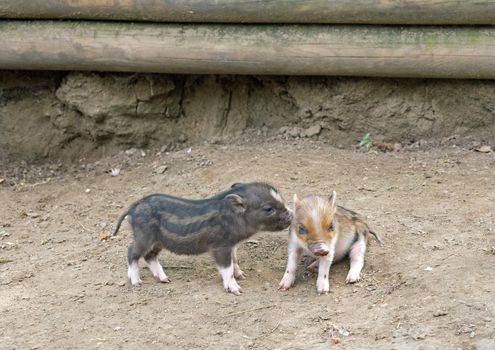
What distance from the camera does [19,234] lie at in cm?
846

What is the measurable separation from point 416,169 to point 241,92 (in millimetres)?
2416

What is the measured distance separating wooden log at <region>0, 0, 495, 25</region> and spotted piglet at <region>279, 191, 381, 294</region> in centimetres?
245

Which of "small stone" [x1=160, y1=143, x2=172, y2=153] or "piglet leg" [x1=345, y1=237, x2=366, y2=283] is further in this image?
"small stone" [x1=160, y1=143, x2=172, y2=153]

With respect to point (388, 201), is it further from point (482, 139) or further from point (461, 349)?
point (461, 349)

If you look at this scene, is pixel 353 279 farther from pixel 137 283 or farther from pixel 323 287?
pixel 137 283

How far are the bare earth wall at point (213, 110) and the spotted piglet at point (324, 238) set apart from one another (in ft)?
8.23

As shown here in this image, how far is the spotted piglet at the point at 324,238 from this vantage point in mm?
6430

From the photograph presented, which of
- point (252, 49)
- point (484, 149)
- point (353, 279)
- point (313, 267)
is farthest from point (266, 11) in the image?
point (353, 279)

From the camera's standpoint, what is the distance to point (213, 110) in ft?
32.8

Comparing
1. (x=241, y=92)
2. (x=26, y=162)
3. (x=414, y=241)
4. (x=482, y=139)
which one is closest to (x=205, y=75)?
(x=241, y=92)

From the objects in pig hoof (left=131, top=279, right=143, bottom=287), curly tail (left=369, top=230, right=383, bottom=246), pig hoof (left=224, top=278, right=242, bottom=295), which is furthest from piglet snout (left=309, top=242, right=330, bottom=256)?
pig hoof (left=131, top=279, right=143, bottom=287)

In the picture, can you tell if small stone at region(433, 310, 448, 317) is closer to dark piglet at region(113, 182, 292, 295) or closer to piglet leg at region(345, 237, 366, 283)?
piglet leg at region(345, 237, 366, 283)

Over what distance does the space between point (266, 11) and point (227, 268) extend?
311cm

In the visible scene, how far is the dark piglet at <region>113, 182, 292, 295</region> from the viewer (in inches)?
265
